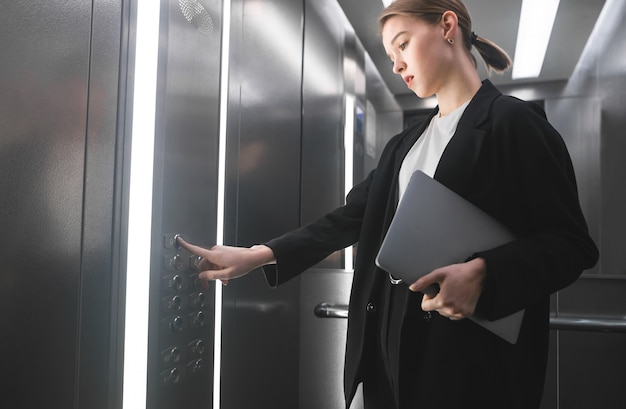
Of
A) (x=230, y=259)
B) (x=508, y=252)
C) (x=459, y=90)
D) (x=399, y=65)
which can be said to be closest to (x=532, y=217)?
(x=508, y=252)

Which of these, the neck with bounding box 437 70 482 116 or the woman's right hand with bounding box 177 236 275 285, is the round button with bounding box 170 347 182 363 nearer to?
Result: the woman's right hand with bounding box 177 236 275 285

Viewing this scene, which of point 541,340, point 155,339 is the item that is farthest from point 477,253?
point 155,339

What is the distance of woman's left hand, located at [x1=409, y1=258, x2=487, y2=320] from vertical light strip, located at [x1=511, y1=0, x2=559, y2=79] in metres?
1.54

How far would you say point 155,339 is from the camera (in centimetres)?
106

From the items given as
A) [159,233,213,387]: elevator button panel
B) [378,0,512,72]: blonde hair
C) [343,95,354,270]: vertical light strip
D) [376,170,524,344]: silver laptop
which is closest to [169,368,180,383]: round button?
[159,233,213,387]: elevator button panel

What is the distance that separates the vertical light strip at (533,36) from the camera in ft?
6.41

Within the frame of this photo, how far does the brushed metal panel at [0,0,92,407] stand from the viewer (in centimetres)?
77

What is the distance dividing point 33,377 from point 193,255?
1.43 ft

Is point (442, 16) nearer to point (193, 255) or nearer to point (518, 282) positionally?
point (518, 282)

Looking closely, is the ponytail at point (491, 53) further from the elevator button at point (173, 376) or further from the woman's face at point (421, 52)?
the elevator button at point (173, 376)

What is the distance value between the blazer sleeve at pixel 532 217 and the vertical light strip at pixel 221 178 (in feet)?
2.34

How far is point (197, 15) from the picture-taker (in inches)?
48.3

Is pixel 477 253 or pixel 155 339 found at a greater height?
pixel 477 253

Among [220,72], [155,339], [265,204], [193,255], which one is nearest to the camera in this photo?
[155,339]
